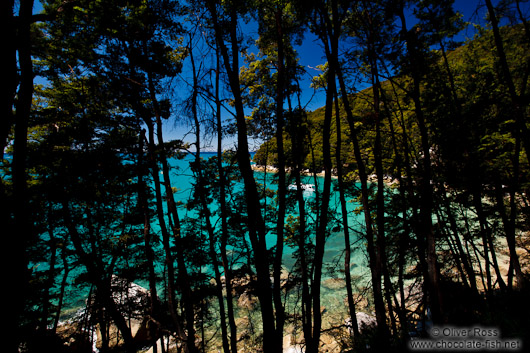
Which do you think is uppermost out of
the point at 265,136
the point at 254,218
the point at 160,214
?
the point at 265,136

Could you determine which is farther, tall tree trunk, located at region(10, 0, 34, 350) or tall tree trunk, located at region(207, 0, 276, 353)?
tall tree trunk, located at region(207, 0, 276, 353)

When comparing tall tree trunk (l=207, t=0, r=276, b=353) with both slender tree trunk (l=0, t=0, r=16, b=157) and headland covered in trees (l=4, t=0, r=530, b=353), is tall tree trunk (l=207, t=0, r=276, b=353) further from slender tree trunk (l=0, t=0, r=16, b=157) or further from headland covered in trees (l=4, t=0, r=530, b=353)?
slender tree trunk (l=0, t=0, r=16, b=157)

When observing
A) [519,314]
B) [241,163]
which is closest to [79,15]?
[241,163]

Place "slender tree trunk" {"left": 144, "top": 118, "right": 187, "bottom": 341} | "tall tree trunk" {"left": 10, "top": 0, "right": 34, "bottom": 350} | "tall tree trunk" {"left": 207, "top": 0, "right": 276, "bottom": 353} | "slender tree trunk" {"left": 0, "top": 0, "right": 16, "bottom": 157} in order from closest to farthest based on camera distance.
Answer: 1. "tall tree trunk" {"left": 10, "top": 0, "right": 34, "bottom": 350}
2. "slender tree trunk" {"left": 0, "top": 0, "right": 16, "bottom": 157}
3. "tall tree trunk" {"left": 207, "top": 0, "right": 276, "bottom": 353}
4. "slender tree trunk" {"left": 144, "top": 118, "right": 187, "bottom": 341}

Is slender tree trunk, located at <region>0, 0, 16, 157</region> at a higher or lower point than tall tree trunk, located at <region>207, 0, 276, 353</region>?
higher

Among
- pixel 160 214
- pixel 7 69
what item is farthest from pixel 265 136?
pixel 7 69

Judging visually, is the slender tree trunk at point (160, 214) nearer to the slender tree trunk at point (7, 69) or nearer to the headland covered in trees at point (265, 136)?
the headland covered in trees at point (265, 136)

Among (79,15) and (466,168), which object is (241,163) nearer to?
(79,15)

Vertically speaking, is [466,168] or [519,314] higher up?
[466,168]

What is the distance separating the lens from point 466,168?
7.08 m

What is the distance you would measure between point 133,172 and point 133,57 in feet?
12.0

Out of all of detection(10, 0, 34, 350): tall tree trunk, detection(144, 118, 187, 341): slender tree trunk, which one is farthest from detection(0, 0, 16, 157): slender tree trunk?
detection(144, 118, 187, 341): slender tree trunk

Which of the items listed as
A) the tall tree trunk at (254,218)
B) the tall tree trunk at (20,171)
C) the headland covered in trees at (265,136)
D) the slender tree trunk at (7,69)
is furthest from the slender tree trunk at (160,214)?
the tall tree trunk at (254,218)

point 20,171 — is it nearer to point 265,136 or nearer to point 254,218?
A: point 254,218
